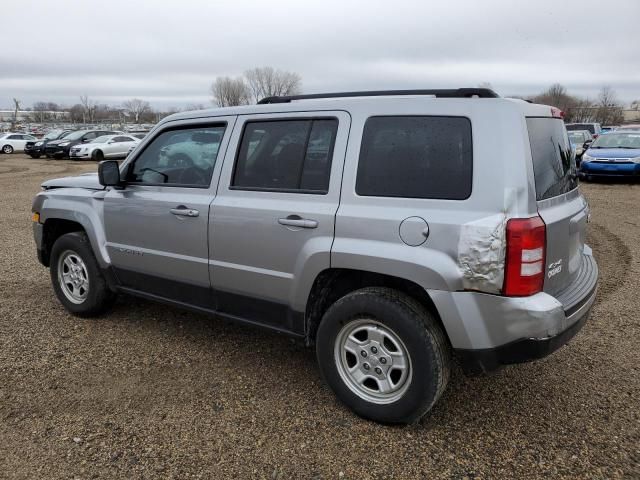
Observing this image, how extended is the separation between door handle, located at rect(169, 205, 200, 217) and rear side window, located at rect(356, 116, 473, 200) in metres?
1.25

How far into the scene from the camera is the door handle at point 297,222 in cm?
307

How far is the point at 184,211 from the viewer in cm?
366

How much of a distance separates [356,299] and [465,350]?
65 centimetres

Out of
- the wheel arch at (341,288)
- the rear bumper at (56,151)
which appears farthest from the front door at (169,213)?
the rear bumper at (56,151)

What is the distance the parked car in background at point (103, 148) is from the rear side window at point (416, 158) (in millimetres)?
24126

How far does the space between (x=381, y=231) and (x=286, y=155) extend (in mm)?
890

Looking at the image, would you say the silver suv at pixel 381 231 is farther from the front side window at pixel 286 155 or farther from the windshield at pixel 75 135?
the windshield at pixel 75 135

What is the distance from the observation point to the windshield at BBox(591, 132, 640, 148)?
15281 mm

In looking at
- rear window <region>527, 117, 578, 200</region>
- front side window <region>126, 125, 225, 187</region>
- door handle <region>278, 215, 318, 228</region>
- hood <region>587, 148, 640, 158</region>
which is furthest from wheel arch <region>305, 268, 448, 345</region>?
hood <region>587, 148, 640, 158</region>

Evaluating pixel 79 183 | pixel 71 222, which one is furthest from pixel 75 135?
pixel 79 183

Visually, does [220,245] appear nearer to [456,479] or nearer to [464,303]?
[464,303]

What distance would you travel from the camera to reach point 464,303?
2650 millimetres

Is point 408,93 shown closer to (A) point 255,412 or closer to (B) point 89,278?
(A) point 255,412

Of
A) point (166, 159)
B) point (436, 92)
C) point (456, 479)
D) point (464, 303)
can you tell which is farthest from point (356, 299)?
point (166, 159)
